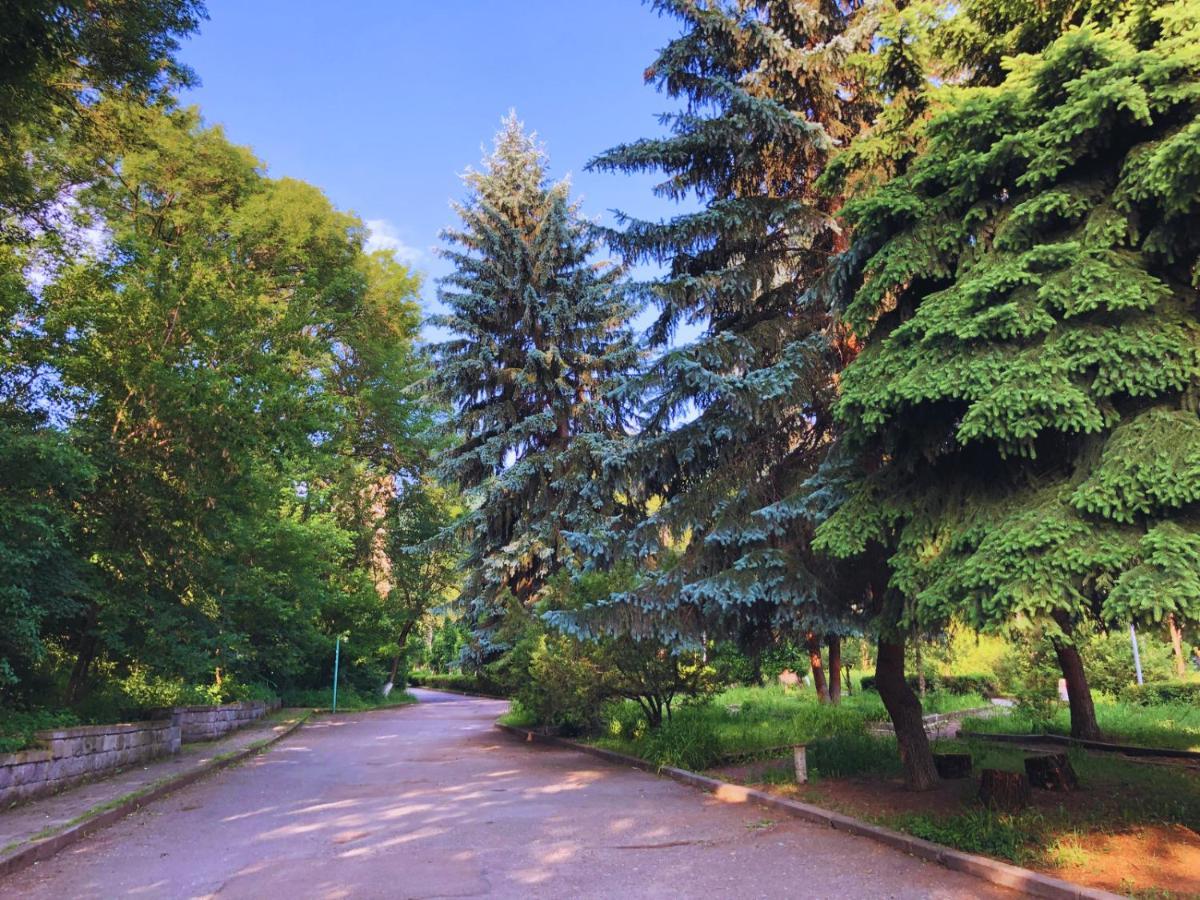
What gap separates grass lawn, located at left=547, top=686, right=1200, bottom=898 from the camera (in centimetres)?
574

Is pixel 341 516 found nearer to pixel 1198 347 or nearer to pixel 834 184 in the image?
pixel 834 184

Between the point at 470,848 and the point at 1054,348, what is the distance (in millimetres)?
6358

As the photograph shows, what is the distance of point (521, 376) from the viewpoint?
794 inches

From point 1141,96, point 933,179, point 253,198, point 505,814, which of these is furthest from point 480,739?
point 253,198

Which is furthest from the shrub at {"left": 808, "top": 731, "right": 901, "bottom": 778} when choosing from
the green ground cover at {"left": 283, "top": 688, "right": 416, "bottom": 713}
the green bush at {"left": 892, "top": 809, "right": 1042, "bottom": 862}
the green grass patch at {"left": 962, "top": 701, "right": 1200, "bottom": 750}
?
the green ground cover at {"left": 283, "top": 688, "right": 416, "bottom": 713}

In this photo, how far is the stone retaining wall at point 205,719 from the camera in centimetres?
1484

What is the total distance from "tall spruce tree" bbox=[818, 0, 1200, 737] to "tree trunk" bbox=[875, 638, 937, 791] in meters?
3.24

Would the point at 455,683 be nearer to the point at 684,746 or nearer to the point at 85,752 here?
the point at 684,746

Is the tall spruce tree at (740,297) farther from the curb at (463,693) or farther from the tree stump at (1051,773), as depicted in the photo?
the curb at (463,693)

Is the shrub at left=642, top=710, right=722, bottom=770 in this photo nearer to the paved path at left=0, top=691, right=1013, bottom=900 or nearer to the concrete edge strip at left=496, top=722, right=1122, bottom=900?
the concrete edge strip at left=496, top=722, right=1122, bottom=900

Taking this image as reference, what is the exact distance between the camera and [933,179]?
621 cm

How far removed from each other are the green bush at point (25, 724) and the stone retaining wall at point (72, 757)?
0.12 meters

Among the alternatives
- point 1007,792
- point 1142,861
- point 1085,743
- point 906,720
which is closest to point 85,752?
point 906,720

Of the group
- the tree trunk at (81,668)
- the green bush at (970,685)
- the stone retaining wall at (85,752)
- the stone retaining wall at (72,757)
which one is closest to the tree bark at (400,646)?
the stone retaining wall at (85,752)
